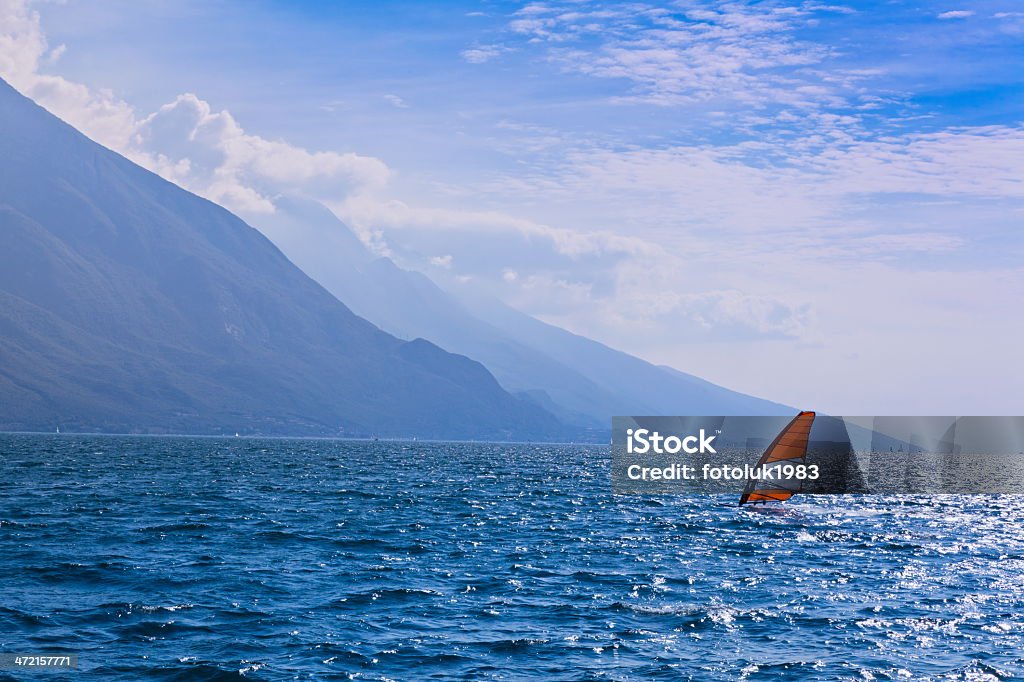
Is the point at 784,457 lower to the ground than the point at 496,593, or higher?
higher

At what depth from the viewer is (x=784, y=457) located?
8012 cm

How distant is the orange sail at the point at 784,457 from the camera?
7781 cm

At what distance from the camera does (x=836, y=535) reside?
67.0m

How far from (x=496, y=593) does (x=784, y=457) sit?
143 feet

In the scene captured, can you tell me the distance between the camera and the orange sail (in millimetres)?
77812

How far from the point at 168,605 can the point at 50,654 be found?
23.8 feet

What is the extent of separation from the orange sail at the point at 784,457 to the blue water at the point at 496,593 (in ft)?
16.0

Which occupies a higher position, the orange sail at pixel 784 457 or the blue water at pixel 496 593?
the orange sail at pixel 784 457

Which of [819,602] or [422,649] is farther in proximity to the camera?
[819,602]

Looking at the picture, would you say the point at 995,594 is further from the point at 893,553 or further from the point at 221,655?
the point at 221,655

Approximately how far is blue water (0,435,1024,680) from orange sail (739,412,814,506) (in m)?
4.87

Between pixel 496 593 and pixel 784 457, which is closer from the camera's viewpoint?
pixel 496 593

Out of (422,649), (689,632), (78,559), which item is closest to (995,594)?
(689,632)

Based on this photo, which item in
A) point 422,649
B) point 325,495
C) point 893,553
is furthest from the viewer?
point 325,495
